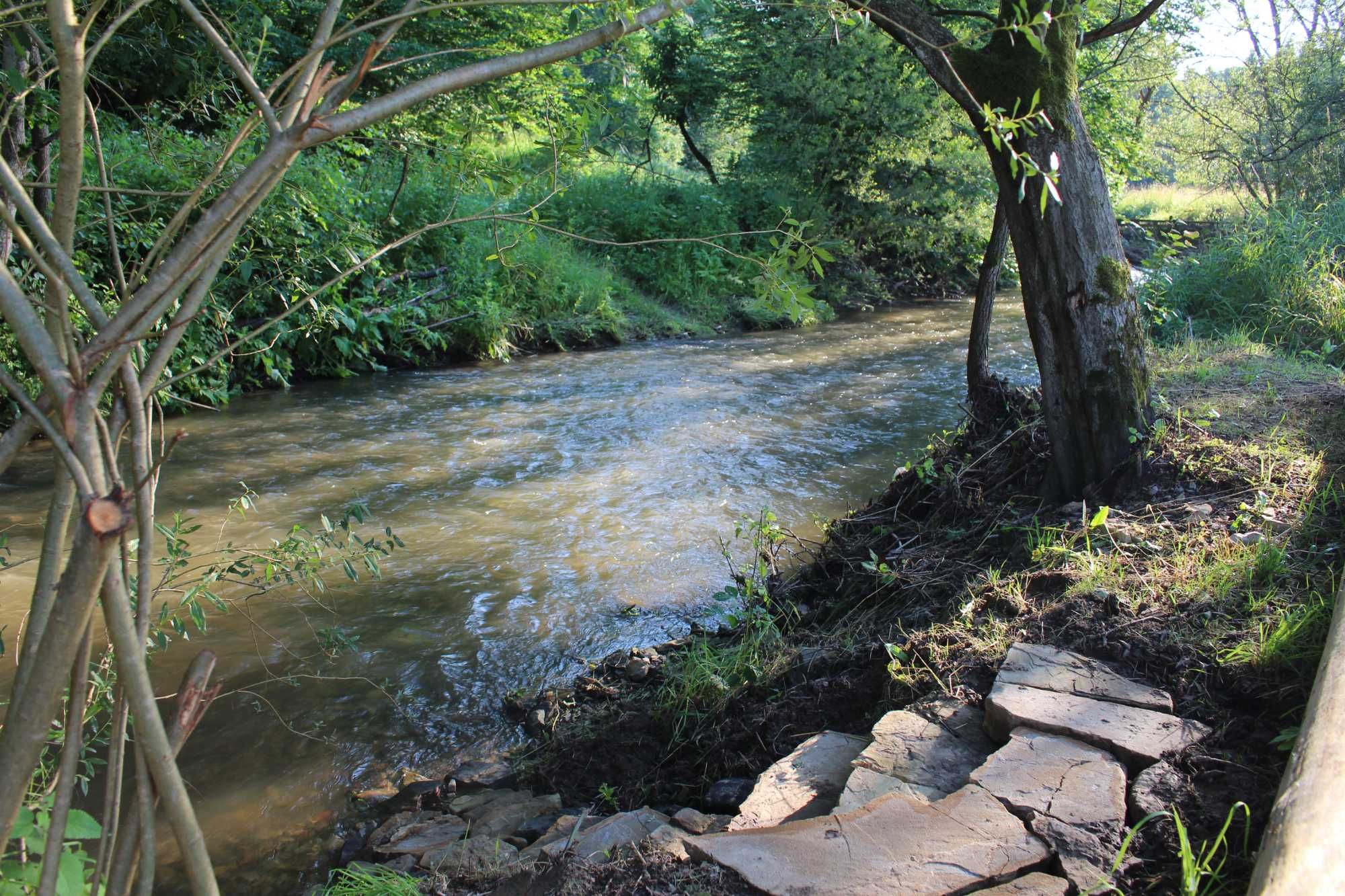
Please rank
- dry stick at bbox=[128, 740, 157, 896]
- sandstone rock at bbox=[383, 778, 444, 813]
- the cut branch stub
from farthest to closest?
sandstone rock at bbox=[383, 778, 444, 813] → dry stick at bbox=[128, 740, 157, 896] → the cut branch stub

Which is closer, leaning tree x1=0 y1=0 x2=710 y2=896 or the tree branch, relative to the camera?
leaning tree x1=0 y1=0 x2=710 y2=896

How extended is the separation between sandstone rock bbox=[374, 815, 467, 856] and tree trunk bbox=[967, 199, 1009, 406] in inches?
144

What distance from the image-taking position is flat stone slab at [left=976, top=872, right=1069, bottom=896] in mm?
1960

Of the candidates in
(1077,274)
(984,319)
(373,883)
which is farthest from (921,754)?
(984,319)

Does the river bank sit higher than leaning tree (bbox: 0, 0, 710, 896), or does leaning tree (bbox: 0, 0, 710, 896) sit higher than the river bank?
leaning tree (bbox: 0, 0, 710, 896)

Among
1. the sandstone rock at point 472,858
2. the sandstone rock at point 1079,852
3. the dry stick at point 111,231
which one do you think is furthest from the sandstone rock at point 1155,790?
the dry stick at point 111,231

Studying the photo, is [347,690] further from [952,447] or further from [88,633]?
[952,447]

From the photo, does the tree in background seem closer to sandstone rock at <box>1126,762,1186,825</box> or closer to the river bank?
the river bank

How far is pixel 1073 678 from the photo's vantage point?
9.29ft

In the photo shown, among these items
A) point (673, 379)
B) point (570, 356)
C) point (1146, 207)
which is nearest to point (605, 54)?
point (673, 379)

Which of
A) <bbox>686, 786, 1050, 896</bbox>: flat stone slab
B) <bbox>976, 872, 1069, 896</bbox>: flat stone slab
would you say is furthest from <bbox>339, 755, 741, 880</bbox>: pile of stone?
<bbox>976, 872, 1069, 896</bbox>: flat stone slab

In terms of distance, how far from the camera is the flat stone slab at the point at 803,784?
2523 mm

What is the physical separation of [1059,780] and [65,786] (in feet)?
6.96

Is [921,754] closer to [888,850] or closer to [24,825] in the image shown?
[888,850]
